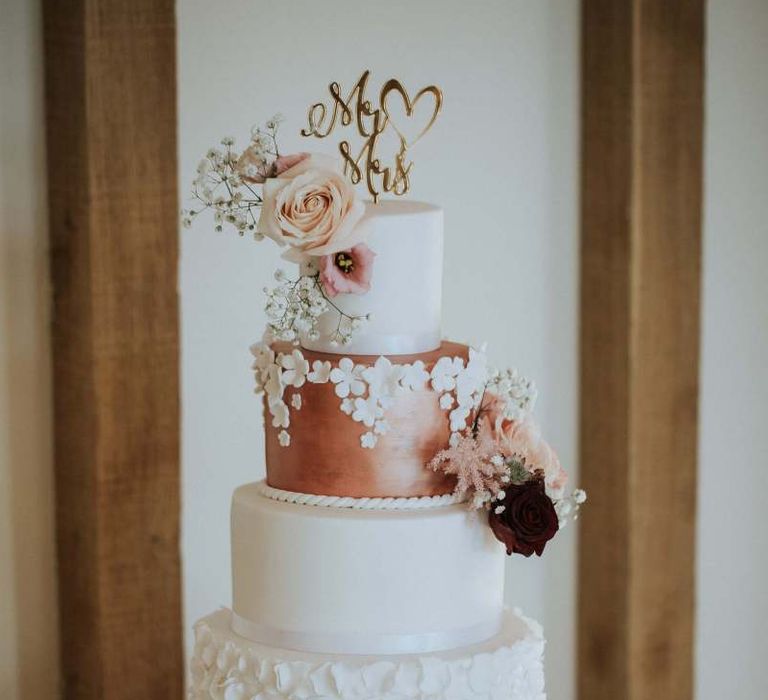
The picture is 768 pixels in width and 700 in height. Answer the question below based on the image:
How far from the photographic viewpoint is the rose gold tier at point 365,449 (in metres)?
1.89

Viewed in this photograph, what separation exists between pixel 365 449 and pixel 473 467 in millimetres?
163

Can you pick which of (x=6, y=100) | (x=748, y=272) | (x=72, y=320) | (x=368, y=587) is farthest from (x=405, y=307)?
(x=748, y=272)

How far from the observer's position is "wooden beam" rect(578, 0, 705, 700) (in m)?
2.85

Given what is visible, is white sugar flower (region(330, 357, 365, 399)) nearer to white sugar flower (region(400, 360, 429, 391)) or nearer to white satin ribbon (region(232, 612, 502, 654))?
white sugar flower (region(400, 360, 429, 391))

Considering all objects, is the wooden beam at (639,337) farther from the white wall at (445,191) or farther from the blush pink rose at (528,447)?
the blush pink rose at (528,447)

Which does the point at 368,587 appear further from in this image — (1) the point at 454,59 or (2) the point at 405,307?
(1) the point at 454,59

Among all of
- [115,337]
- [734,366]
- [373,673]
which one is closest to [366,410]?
[373,673]

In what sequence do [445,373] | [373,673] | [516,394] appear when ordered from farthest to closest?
[516,394] < [445,373] < [373,673]

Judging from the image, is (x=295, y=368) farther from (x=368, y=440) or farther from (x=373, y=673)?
(x=373, y=673)

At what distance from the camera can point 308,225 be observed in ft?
5.90

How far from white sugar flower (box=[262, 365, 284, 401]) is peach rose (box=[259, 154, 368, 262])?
0.22 meters

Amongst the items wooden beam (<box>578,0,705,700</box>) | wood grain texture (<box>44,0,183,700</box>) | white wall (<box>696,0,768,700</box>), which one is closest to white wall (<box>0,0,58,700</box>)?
wood grain texture (<box>44,0,183,700</box>)

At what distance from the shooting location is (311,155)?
1.87 m

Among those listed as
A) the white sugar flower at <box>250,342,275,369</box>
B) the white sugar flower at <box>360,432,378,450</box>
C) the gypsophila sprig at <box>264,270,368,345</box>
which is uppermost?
the gypsophila sprig at <box>264,270,368,345</box>
